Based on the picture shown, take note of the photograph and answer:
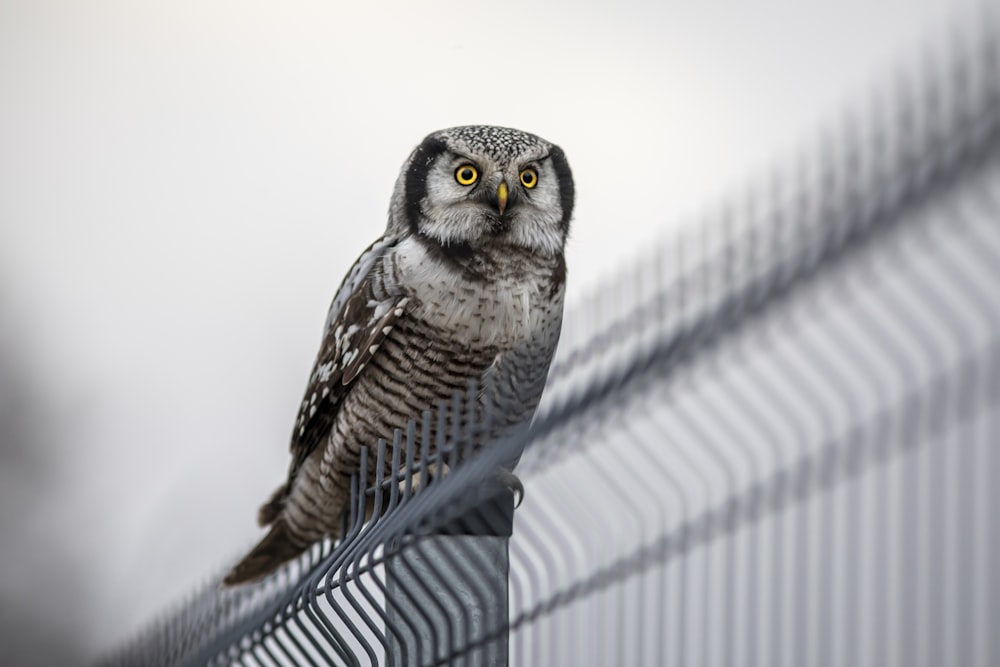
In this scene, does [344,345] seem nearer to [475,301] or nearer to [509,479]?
[475,301]

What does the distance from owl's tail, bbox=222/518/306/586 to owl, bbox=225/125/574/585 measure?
0.20m

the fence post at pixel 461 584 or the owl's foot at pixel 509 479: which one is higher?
the owl's foot at pixel 509 479

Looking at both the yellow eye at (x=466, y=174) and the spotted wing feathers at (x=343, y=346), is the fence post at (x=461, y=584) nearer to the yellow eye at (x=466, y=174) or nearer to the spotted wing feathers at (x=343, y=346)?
the spotted wing feathers at (x=343, y=346)

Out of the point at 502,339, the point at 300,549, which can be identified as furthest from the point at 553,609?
the point at 300,549

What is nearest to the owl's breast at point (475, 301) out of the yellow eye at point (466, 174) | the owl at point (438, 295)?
the owl at point (438, 295)

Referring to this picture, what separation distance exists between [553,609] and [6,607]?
10.4 meters

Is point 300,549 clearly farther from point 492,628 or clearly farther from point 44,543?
point 44,543

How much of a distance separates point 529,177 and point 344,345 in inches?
29.9

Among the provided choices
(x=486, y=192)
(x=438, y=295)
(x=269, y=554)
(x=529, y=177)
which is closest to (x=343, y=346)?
(x=438, y=295)

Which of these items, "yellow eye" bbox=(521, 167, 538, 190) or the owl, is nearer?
the owl

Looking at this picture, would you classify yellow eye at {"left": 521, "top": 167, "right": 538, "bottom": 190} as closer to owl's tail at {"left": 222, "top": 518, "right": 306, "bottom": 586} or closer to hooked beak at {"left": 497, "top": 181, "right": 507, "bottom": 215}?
hooked beak at {"left": 497, "top": 181, "right": 507, "bottom": 215}

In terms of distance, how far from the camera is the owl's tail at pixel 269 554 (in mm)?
3770

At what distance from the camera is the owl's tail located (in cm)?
377

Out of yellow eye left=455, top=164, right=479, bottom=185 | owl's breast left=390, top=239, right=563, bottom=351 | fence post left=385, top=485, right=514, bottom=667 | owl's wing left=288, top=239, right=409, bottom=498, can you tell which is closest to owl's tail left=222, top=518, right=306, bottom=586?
owl's wing left=288, top=239, right=409, bottom=498
